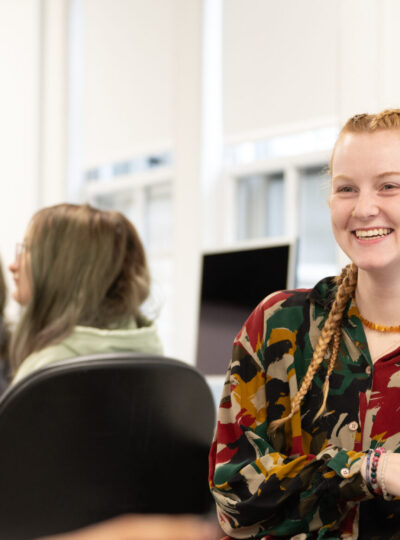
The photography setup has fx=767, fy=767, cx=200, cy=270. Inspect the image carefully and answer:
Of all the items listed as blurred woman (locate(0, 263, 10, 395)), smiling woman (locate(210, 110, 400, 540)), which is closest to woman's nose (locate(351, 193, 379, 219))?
smiling woman (locate(210, 110, 400, 540))

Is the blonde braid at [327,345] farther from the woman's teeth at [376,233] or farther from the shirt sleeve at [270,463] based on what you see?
the woman's teeth at [376,233]

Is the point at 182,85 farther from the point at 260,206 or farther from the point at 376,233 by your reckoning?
the point at 376,233

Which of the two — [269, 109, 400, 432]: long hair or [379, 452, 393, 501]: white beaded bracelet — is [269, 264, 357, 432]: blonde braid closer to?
[269, 109, 400, 432]: long hair

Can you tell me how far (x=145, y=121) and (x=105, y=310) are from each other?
75.8 inches

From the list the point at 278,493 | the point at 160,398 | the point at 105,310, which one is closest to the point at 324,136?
the point at 105,310

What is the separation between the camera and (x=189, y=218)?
3391mm

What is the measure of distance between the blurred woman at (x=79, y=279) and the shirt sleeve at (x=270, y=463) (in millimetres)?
671

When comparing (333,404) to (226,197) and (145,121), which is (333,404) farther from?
(145,121)

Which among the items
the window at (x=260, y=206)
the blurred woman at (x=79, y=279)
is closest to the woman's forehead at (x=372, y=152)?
the blurred woman at (x=79, y=279)

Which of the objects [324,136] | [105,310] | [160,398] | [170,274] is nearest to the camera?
[160,398]

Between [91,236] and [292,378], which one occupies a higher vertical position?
[91,236]

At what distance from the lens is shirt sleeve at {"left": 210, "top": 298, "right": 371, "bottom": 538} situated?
3.77 feet

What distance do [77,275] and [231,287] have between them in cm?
51

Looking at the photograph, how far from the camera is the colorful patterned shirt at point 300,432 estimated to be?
Result: 116cm
